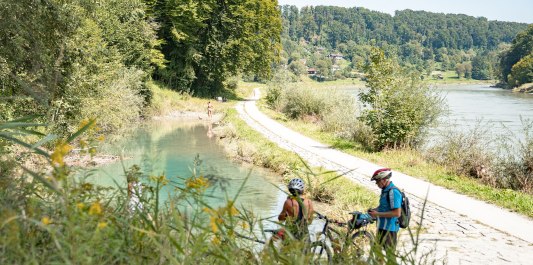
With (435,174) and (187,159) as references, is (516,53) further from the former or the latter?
(435,174)

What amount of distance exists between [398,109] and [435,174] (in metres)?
4.26

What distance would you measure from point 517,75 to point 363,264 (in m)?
102

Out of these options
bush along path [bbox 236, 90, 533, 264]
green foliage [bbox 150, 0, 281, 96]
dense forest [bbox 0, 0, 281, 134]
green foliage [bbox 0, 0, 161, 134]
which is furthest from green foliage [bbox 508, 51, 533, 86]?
bush along path [bbox 236, 90, 533, 264]

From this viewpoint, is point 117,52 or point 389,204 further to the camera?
point 117,52

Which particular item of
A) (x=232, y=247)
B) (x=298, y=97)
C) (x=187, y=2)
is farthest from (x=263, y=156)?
(x=187, y=2)

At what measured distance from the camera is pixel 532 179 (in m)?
13.9

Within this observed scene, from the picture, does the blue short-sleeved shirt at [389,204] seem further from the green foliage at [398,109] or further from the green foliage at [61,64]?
the green foliage at [398,109]

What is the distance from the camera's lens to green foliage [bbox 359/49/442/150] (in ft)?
62.9

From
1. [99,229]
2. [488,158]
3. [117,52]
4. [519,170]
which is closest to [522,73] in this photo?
[117,52]

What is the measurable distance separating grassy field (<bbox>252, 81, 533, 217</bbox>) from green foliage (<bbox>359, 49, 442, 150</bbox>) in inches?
26.4

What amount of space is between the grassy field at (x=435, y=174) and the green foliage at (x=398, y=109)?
2.20ft

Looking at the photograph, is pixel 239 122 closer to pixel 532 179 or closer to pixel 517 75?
pixel 532 179

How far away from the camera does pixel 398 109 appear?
63.3 ft

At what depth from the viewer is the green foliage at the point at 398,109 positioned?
62.9 ft
